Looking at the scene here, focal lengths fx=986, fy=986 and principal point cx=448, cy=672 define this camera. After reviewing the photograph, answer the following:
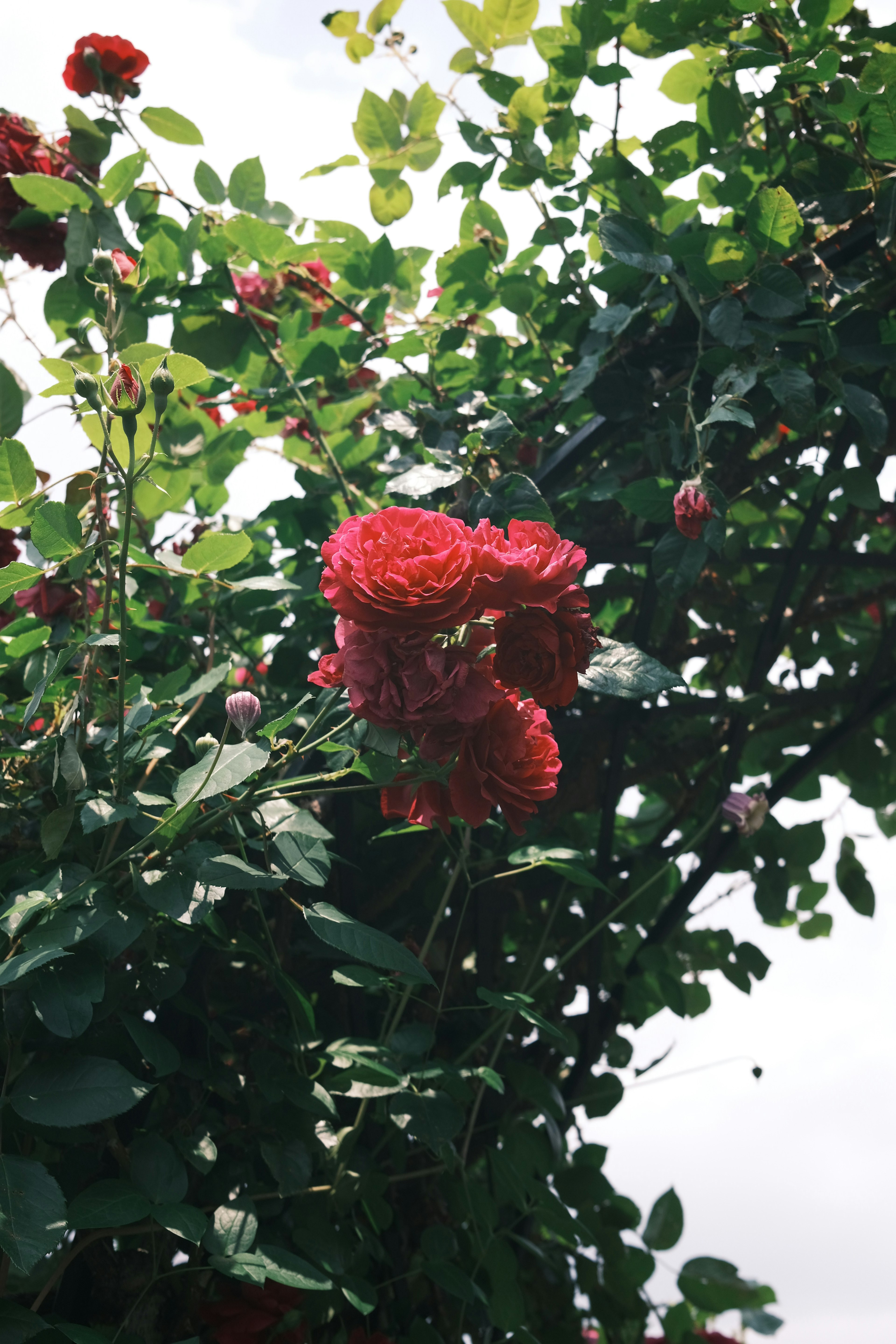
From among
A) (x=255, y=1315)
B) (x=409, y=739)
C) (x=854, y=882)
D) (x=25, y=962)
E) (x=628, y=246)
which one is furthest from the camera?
(x=854, y=882)

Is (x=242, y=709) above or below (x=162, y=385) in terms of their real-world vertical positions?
below

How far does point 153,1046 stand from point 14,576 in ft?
1.18

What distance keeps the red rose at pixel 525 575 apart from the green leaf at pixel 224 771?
182 millimetres

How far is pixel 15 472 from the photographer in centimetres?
76

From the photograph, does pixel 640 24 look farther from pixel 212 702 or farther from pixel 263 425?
pixel 212 702

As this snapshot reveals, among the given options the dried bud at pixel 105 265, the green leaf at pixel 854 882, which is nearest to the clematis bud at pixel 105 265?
the dried bud at pixel 105 265

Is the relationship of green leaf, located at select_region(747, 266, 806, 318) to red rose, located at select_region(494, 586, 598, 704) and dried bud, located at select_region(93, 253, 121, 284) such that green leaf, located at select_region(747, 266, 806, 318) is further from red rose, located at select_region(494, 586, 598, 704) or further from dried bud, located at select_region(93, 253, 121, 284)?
dried bud, located at select_region(93, 253, 121, 284)

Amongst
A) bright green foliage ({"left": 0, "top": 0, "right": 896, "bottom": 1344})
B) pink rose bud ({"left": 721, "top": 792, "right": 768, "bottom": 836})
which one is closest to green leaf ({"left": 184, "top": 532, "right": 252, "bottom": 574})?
bright green foliage ({"left": 0, "top": 0, "right": 896, "bottom": 1344})

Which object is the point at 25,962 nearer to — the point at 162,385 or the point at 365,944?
the point at 365,944

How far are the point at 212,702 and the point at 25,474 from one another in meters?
0.32

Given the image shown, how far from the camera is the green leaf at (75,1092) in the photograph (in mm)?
640

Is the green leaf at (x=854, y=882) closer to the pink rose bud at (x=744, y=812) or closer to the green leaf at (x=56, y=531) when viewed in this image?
the pink rose bud at (x=744, y=812)

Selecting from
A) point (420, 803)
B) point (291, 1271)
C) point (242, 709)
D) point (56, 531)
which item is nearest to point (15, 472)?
point (56, 531)

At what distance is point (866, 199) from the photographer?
38.5 inches
